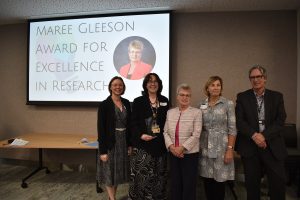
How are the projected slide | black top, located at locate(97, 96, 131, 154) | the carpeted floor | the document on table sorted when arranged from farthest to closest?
the projected slide < the document on table < the carpeted floor < black top, located at locate(97, 96, 131, 154)

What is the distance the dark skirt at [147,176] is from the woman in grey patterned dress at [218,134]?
0.44 metres

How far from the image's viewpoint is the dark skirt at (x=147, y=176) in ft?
7.07

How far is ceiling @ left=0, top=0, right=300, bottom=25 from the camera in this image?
3.00 m

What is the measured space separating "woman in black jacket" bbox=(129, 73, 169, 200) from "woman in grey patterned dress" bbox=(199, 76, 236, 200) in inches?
15.9

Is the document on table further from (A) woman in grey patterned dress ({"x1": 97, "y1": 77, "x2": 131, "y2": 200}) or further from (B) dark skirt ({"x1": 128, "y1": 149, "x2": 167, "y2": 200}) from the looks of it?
(B) dark skirt ({"x1": 128, "y1": 149, "x2": 167, "y2": 200})

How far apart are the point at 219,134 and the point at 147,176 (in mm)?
780

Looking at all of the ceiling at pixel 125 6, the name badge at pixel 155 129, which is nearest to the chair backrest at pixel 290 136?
the ceiling at pixel 125 6

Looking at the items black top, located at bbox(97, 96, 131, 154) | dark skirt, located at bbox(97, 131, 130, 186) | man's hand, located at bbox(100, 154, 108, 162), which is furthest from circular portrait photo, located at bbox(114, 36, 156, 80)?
man's hand, located at bbox(100, 154, 108, 162)

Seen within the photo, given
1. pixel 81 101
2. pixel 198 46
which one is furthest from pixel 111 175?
pixel 198 46

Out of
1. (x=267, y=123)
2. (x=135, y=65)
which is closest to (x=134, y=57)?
(x=135, y=65)

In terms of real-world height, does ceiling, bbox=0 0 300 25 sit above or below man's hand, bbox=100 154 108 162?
above

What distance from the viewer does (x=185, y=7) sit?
3186mm

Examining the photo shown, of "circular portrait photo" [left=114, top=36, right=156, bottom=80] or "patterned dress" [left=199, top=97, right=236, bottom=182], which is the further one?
"circular portrait photo" [left=114, top=36, right=156, bottom=80]

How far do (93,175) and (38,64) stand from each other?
1.96 meters
